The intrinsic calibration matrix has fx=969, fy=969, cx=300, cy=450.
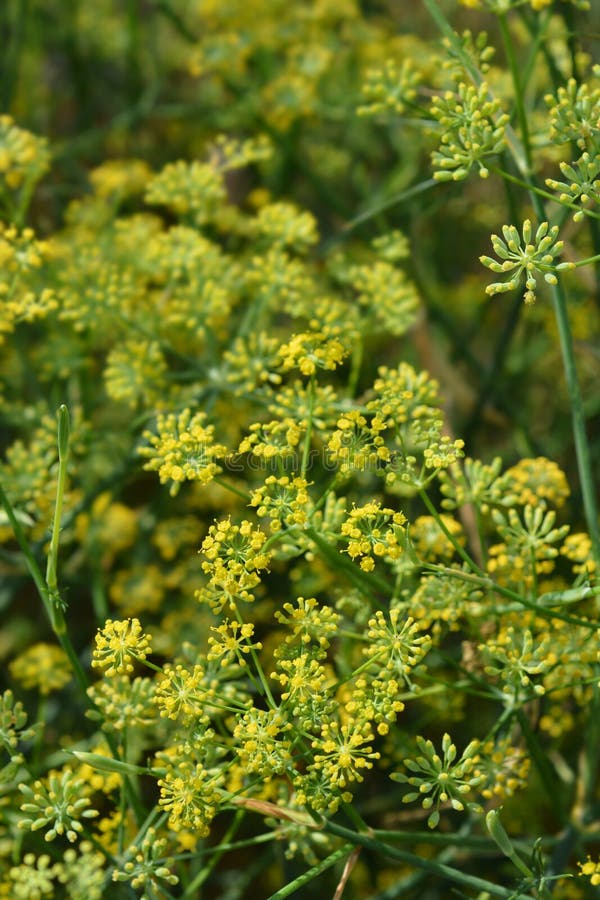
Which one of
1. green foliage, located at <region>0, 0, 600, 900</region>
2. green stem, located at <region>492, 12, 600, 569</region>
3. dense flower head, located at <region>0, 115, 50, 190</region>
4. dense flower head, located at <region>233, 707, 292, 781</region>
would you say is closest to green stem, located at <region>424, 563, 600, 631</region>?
green foliage, located at <region>0, 0, 600, 900</region>

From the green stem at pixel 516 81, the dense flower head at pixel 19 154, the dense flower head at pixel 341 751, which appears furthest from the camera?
the dense flower head at pixel 19 154

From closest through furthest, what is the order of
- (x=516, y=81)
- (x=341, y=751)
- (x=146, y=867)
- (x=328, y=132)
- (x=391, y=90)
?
(x=341, y=751), (x=146, y=867), (x=516, y=81), (x=391, y=90), (x=328, y=132)

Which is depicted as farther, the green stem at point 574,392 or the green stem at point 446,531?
the green stem at point 574,392

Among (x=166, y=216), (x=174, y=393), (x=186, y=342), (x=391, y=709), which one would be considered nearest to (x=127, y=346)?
(x=174, y=393)

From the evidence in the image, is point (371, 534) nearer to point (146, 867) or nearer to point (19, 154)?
point (146, 867)

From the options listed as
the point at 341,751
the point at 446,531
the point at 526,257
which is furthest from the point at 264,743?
the point at 526,257

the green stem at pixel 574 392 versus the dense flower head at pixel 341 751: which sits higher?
the green stem at pixel 574 392

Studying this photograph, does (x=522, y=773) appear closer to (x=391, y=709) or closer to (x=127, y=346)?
(x=391, y=709)

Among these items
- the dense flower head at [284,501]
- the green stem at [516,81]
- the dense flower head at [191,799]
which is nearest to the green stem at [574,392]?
the green stem at [516,81]

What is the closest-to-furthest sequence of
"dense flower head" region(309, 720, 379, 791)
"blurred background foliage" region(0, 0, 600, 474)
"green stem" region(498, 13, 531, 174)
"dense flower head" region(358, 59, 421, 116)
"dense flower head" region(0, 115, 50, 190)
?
"dense flower head" region(309, 720, 379, 791)
"green stem" region(498, 13, 531, 174)
"dense flower head" region(358, 59, 421, 116)
"dense flower head" region(0, 115, 50, 190)
"blurred background foliage" region(0, 0, 600, 474)

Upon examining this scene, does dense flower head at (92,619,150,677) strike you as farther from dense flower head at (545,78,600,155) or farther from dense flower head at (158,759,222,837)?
dense flower head at (545,78,600,155)

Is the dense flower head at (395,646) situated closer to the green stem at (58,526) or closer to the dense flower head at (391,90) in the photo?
the green stem at (58,526)
